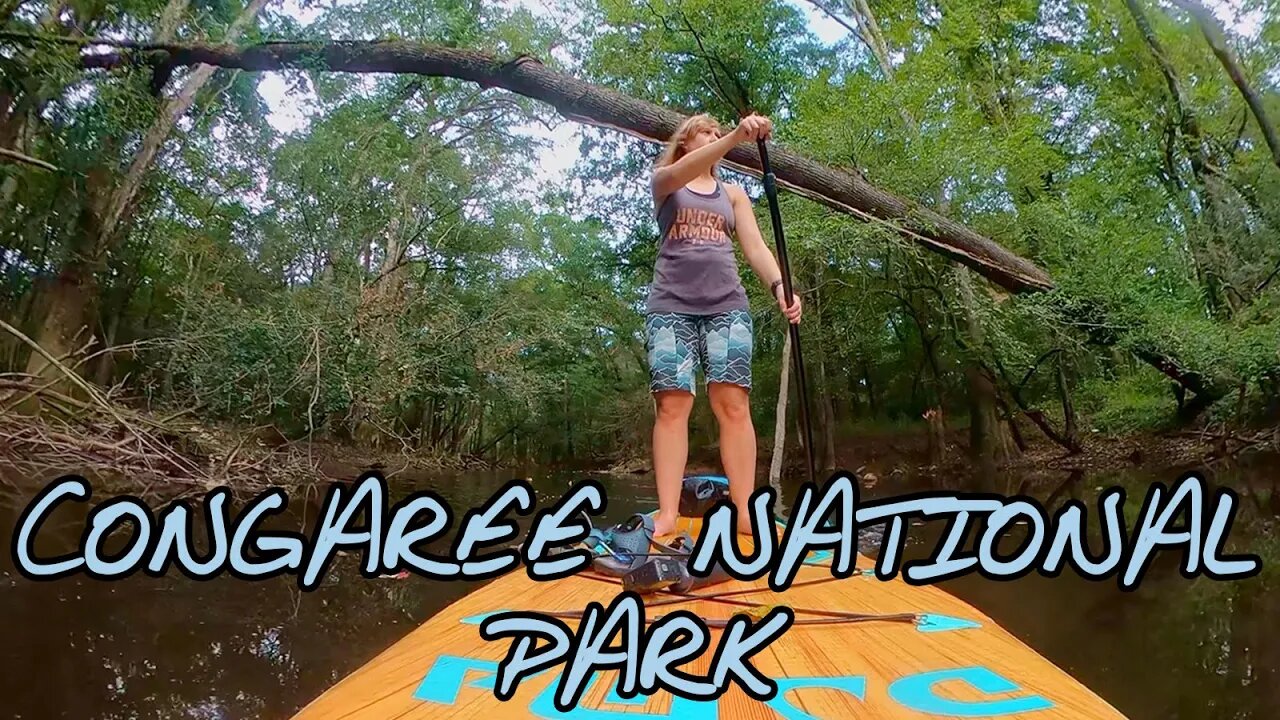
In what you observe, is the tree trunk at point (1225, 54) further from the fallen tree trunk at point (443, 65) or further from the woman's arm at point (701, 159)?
the woman's arm at point (701, 159)

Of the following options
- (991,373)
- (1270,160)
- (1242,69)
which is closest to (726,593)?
(1242,69)

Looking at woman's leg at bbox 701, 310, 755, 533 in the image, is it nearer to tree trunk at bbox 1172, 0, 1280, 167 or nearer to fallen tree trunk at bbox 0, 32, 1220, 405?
fallen tree trunk at bbox 0, 32, 1220, 405

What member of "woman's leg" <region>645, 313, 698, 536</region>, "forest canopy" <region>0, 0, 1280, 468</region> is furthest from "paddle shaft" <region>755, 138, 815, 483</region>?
"forest canopy" <region>0, 0, 1280, 468</region>

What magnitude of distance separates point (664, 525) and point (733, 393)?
0.44 metres

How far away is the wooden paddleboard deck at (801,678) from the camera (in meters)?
1.10

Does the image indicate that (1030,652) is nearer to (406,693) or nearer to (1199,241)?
(406,693)

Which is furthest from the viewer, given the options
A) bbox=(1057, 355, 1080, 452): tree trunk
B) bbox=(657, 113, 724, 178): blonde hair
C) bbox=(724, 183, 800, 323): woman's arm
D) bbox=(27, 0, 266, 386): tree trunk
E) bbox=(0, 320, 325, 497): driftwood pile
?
bbox=(1057, 355, 1080, 452): tree trunk

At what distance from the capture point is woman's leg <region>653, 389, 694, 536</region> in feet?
7.41

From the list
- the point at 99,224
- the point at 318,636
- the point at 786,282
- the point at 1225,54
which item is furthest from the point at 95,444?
the point at 1225,54

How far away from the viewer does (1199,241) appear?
323 inches

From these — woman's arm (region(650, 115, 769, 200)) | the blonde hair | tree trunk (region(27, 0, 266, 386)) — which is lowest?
woman's arm (region(650, 115, 769, 200))

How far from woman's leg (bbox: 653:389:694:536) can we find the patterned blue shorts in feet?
0.13

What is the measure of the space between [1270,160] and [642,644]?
10424mm

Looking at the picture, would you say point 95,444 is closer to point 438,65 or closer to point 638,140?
point 438,65
